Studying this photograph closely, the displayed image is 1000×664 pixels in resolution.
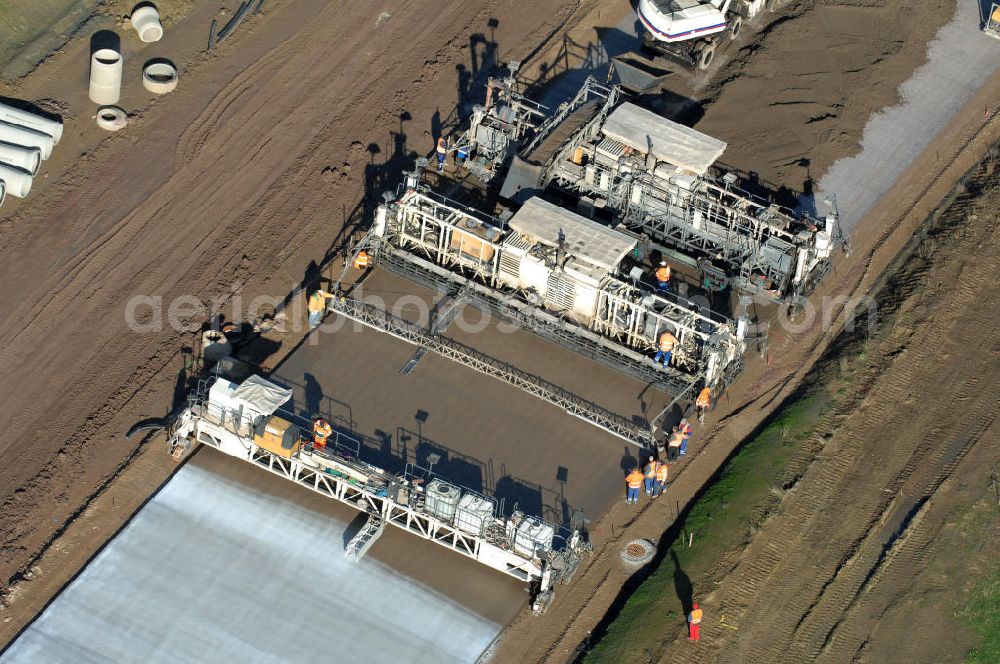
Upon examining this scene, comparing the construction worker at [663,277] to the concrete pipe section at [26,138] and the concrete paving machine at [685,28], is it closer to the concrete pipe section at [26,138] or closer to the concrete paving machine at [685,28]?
the concrete paving machine at [685,28]

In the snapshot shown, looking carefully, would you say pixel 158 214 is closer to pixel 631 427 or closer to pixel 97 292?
pixel 97 292

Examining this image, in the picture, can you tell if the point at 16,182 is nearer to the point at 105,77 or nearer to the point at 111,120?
the point at 111,120

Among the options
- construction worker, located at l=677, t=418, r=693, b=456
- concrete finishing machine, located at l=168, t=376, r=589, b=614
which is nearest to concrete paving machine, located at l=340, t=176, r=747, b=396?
construction worker, located at l=677, t=418, r=693, b=456

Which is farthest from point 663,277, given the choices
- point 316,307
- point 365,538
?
point 365,538

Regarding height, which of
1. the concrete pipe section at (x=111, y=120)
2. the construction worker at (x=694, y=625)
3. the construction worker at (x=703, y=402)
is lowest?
the construction worker at (x=694, y=625)

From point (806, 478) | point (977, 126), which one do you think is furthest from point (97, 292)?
point (977, 126)

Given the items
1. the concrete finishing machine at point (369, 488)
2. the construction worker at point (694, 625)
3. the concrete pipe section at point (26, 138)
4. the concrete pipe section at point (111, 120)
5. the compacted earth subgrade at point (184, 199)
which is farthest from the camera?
the concrete pipe section at point (111, 120)

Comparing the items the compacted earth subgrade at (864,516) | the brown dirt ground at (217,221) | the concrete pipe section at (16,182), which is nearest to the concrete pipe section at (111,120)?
the brown dirt ground at (217,221)
